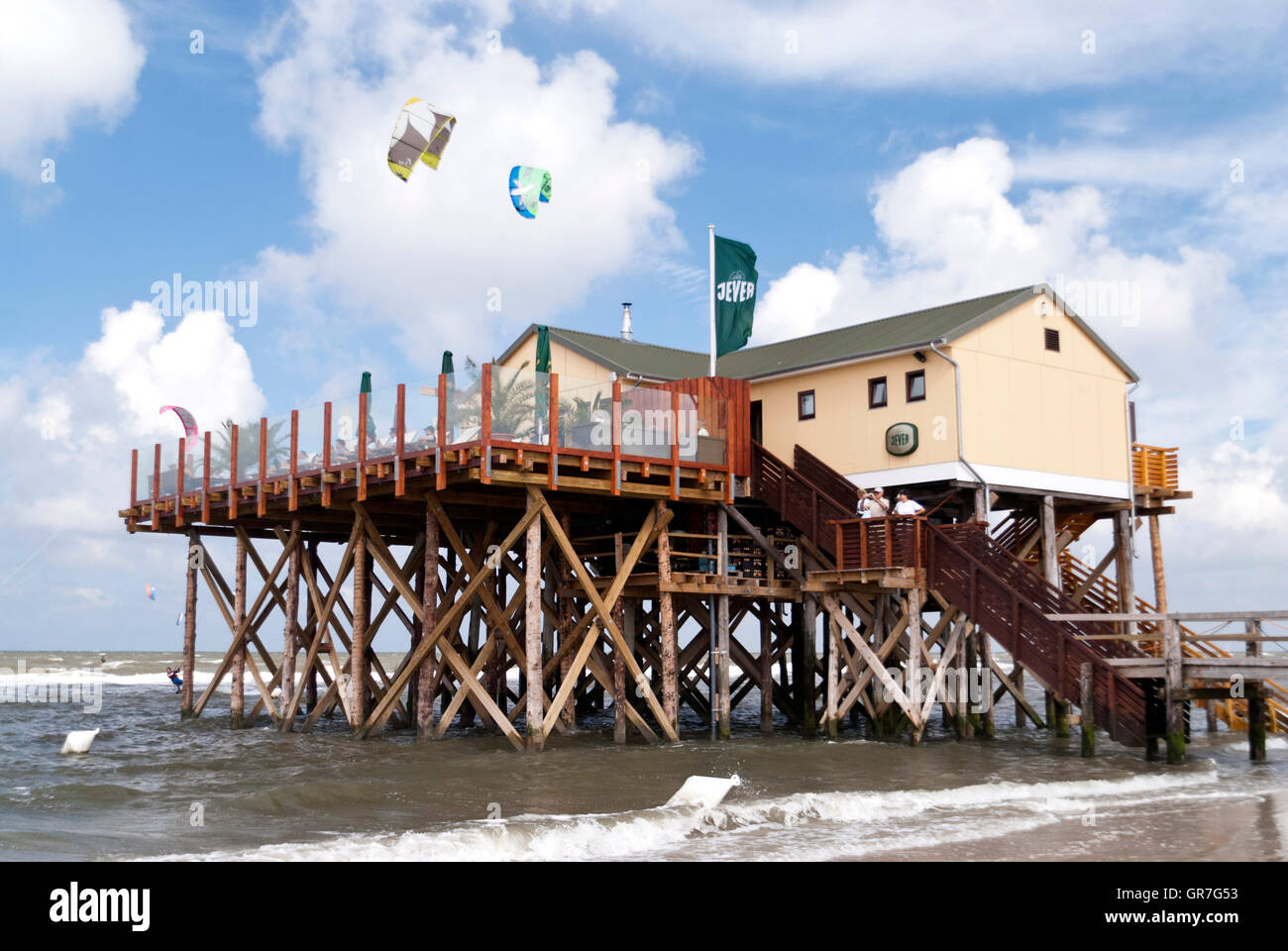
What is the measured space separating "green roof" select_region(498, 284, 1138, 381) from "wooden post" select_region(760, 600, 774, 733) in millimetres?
5521

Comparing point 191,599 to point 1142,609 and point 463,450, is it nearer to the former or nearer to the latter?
point 463,450

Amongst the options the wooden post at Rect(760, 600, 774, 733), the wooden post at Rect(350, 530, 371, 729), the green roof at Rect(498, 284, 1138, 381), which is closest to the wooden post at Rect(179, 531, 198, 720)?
the wooden post at Rect(350, 530, 371, 729)

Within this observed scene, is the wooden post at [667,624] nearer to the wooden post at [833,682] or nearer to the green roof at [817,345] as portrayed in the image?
the wooden post at [833,682]

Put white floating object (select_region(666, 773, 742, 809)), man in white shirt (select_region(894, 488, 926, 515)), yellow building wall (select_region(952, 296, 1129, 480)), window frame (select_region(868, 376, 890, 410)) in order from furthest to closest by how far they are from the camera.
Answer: window frame (select_region(868, 376, 890, 410)) < yellow building wall (select_region(952, 296, 1129, 480)) < man in white shirt (select_region(894, 488, 926, 515)) < white floating object (select_region(666, 773, 742, 809))

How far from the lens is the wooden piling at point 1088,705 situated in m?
21.1

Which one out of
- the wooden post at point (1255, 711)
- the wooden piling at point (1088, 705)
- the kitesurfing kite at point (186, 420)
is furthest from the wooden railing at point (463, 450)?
the wooden post at point (1255, 711)

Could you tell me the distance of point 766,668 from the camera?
2806 centimetres

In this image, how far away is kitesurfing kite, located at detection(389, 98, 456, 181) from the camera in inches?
951

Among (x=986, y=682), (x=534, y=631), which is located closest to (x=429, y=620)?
(x=534, y=631)

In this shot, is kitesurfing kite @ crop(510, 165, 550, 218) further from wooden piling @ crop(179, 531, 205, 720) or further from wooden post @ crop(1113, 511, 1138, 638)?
wooden post @ crop(1113, 511, 1138, 638)

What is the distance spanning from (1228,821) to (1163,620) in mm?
6408

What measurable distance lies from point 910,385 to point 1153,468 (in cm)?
850

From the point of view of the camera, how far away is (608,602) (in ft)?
77.7
